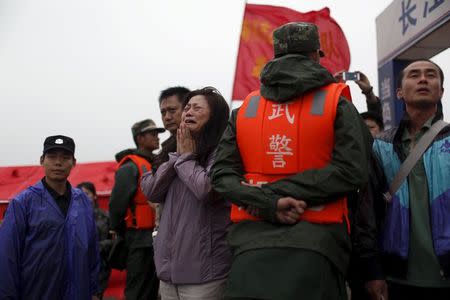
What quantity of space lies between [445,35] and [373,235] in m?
3.61

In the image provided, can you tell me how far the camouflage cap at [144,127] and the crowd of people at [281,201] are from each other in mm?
1318

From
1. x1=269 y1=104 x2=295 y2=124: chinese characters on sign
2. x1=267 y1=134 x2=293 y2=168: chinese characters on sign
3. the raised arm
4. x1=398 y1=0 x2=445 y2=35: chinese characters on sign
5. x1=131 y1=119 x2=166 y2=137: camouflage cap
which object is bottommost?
the raised arm

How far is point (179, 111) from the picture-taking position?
153 inches

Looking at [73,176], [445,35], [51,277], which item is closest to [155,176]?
[51,277]

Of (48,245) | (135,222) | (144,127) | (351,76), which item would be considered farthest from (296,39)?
(144,127)

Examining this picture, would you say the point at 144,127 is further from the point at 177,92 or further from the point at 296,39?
the point at 296,39

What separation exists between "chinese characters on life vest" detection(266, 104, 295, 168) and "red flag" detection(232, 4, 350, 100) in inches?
187

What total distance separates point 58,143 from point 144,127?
58.5 inches

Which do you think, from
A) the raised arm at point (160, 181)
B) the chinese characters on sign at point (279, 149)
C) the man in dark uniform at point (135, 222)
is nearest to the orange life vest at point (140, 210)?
the man in dark uniform at point (135, 222)

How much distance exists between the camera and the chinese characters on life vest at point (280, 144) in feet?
6.88

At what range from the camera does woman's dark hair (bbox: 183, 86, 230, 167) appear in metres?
2.91

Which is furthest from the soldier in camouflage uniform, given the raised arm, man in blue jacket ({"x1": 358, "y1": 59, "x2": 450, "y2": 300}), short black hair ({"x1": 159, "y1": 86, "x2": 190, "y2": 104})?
man in blue jacket ({"x1": 358, "y1": 59, "x2": 450, "y2": 300})

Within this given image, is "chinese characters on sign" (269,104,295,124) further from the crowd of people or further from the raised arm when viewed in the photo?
the raised arm

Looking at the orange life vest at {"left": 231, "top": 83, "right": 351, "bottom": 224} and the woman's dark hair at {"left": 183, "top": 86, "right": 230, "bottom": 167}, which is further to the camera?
the woman's dark hair at {"left": 183, "top": 86, "right": 230, "bottom": 167}
